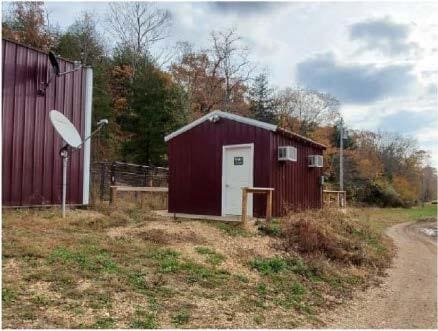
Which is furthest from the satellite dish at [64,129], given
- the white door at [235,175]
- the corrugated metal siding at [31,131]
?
the white door at [235,175]

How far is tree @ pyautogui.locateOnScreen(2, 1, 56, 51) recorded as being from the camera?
65.8ft

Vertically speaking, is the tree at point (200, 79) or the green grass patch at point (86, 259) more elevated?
the tree at point (200, 79)

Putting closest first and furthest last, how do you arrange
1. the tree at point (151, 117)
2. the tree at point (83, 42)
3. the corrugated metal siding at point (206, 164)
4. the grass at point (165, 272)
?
the grass at point (165, 272), the corrugated metal siding at point (206, 164), the tree at point (151, 117), the tree at point (83, 42)

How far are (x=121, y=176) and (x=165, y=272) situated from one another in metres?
11.9

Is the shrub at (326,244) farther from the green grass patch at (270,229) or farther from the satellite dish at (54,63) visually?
the satellite dish at (54,63)

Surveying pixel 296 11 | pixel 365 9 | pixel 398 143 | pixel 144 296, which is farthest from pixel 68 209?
pixel 398 143

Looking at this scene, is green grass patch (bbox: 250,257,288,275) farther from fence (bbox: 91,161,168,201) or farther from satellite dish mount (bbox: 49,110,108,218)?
fence (bbox: 91,161,168,201)

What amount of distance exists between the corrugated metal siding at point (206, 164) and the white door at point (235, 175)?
13 centimetres

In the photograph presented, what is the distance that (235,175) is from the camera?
11297mm

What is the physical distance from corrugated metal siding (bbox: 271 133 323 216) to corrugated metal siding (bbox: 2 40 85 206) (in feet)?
16.2

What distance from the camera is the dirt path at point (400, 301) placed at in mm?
5555

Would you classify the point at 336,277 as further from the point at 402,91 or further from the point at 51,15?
the point at 51,15

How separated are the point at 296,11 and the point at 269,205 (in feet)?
14.2

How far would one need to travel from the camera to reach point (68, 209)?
31.1 feet
